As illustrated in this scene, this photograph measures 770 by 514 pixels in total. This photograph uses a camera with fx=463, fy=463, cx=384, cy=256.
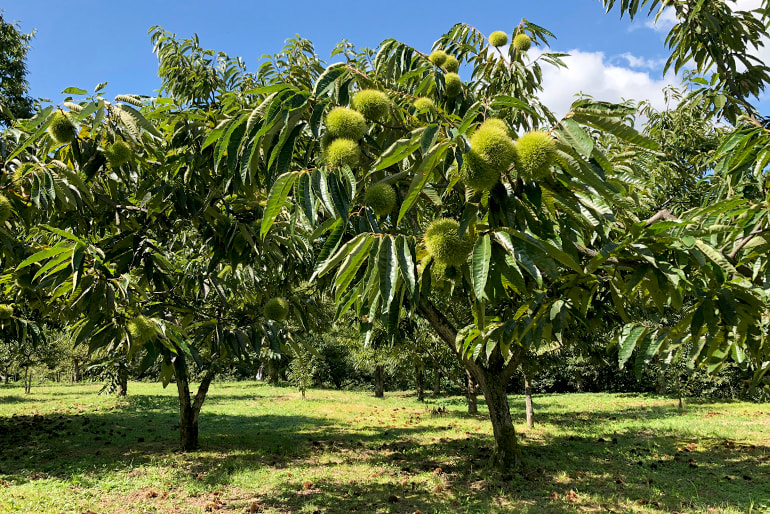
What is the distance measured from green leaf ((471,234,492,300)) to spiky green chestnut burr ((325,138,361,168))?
0.44 meters

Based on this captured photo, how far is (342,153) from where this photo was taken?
1306mm

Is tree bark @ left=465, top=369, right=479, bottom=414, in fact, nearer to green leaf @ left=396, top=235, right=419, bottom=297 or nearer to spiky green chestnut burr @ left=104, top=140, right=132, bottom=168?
spiky green chestnut burr @ left=104, top=140, right=132, bottom=168

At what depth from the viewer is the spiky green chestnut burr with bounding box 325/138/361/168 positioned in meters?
1.30

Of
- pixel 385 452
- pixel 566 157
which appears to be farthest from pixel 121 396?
pixel 566 157

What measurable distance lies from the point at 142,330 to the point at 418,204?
1334 mm

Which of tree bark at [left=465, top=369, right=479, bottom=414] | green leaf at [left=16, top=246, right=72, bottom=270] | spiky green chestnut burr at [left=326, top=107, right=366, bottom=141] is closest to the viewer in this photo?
spiky green chestnut burr at [left=326, top=107, right=366, bottom=141]

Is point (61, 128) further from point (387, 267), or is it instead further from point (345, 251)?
point (387, 267)

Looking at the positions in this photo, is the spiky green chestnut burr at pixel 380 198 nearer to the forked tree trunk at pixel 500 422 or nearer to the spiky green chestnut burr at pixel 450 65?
the spiky green chestnut burr at pixel 450 65

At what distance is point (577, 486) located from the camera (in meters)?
5.11

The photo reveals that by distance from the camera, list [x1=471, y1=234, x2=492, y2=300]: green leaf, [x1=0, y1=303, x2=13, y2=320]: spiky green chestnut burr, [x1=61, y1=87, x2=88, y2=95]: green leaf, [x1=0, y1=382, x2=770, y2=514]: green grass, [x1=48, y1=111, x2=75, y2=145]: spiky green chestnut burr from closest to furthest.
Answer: [x1=471, y1=234, x2=492, y2=300]: green leaf → [x1=61, y1=87, x2=88, y2=95]: green leaf → [x1=48, y1=111, x2=75, y2=145]: spiky green chestnut burr → [x1=0, y1=303, x2=13, y2=320]: spiky green chestnut burr → [x1=0, y1=382, x2=770, y2=514]: green grass

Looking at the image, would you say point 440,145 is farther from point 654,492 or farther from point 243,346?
point 654,492

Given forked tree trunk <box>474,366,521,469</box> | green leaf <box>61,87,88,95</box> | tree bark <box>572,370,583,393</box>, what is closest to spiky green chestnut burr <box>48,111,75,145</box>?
green leaf <box>61,87,88,95</box>

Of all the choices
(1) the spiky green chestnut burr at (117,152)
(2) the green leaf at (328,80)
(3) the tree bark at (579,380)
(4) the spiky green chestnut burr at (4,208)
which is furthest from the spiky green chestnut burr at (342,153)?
(3) the tree bark at (579,380)

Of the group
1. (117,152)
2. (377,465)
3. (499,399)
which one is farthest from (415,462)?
(117,152)
